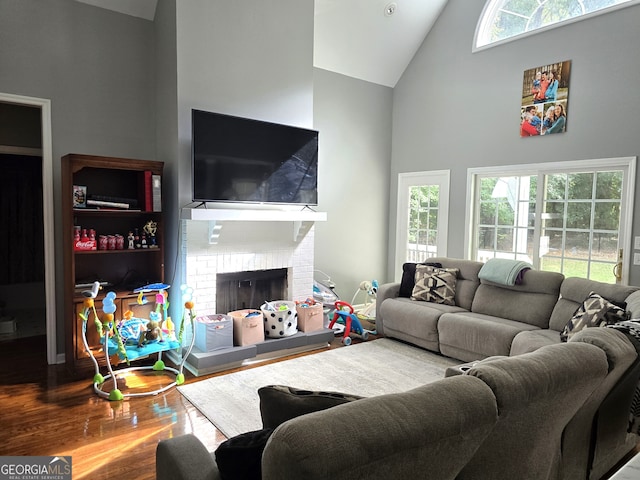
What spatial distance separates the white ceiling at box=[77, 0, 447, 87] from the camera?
5109 mm

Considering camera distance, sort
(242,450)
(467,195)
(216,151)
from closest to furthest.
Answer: (242,450) < (216,151) < (467,195)

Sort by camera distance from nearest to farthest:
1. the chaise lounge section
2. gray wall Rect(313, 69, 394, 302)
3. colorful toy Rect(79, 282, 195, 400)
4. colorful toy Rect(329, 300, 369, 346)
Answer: the chaise lounge section, colorful toy Rect(79, 282, 195, 400), colorful toy Rect(329, 300, 369, 346), gray wall Rect(313, 69, 394, 302)

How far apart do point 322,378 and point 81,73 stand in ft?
11.2

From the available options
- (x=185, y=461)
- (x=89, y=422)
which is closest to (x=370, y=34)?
(x=89, y=422)

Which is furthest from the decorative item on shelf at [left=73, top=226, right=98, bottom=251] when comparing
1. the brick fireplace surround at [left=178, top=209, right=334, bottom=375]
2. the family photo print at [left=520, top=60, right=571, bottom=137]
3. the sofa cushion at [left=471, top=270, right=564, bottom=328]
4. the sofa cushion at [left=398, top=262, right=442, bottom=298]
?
the family photo print at [left=520, top=60, right=571, bottom=137]

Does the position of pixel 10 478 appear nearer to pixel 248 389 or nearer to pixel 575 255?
pixel 248 389

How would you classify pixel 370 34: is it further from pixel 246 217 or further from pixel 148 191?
pixel 148 191

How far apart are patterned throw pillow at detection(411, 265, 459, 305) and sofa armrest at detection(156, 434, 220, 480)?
3383 millimetres

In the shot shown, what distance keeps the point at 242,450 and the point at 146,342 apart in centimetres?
Answer: 259

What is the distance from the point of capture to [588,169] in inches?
173

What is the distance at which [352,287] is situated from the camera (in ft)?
19.9

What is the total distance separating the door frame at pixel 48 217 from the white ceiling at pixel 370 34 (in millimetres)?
3026

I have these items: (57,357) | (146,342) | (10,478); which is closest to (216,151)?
(146,342)

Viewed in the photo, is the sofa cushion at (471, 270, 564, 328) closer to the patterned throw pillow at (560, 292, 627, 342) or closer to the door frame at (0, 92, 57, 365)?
the patterned throw pillow at (560, 292, 627, 342)
